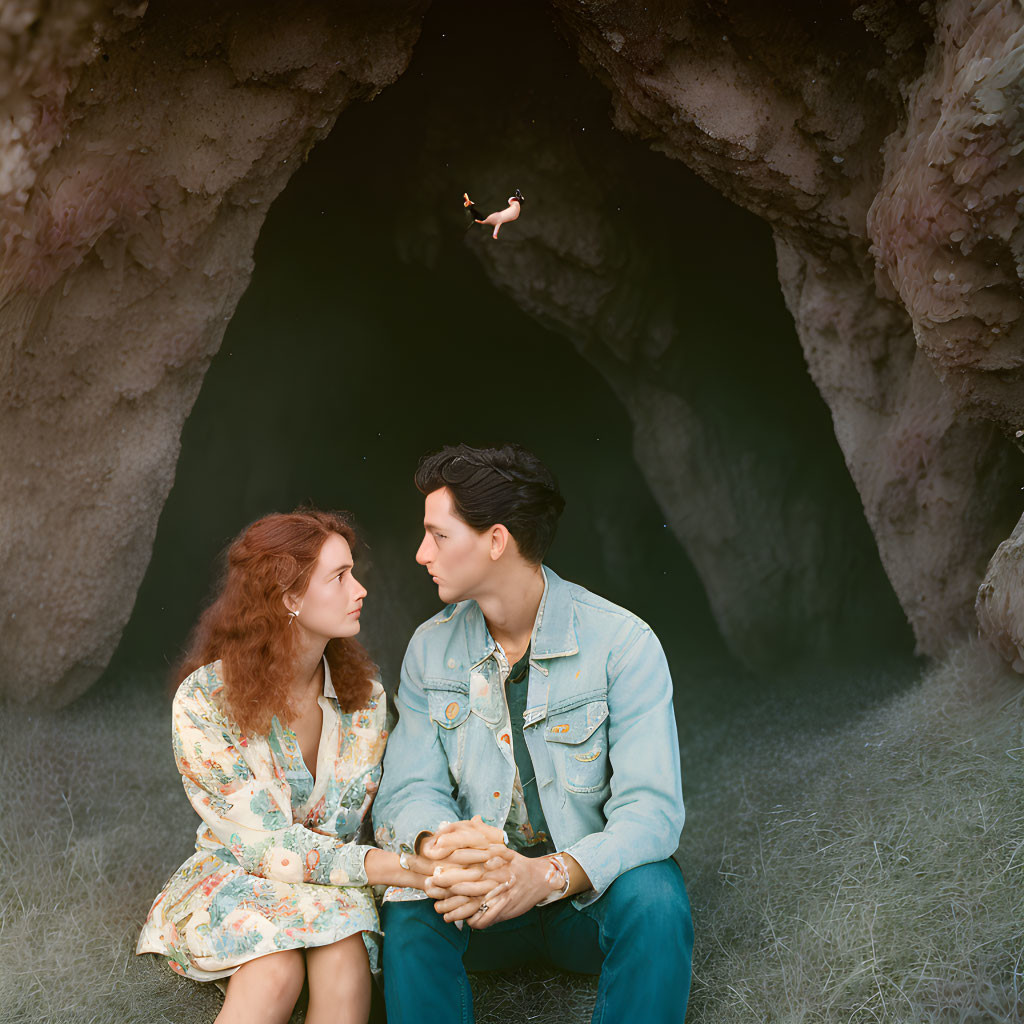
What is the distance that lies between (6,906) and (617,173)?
3.05 metres

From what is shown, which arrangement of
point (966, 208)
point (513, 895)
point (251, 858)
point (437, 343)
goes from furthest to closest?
point (437, 343) → point (966, 208) → point (251, 858) → point (513, 895)

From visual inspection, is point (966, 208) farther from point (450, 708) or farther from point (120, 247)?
point (120, 247)

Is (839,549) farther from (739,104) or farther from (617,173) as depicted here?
(739,104)

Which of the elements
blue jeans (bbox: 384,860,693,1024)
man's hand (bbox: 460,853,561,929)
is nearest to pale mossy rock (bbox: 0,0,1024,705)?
blue jeans (bbox: 384,860,693,1024)

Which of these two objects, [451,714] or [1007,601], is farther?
[1007,601]

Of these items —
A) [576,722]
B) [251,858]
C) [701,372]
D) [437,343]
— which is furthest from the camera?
[437,343]

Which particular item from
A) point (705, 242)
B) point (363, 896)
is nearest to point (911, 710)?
point (363, 896)

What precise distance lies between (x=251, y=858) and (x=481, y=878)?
47 centimetres

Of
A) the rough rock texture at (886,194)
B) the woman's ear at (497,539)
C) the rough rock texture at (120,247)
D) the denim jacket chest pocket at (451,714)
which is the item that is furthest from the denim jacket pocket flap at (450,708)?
the rough rock texture at (886,194)

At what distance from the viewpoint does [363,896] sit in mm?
2037

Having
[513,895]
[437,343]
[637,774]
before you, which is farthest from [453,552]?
[437,343]

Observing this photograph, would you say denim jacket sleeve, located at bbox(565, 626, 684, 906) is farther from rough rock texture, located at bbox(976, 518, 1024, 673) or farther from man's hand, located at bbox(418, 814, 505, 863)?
rough rock texture, located at bbox(976, 518, 1024, 673)

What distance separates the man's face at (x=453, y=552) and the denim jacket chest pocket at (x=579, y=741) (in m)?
0.31

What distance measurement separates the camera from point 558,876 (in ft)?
6.16
